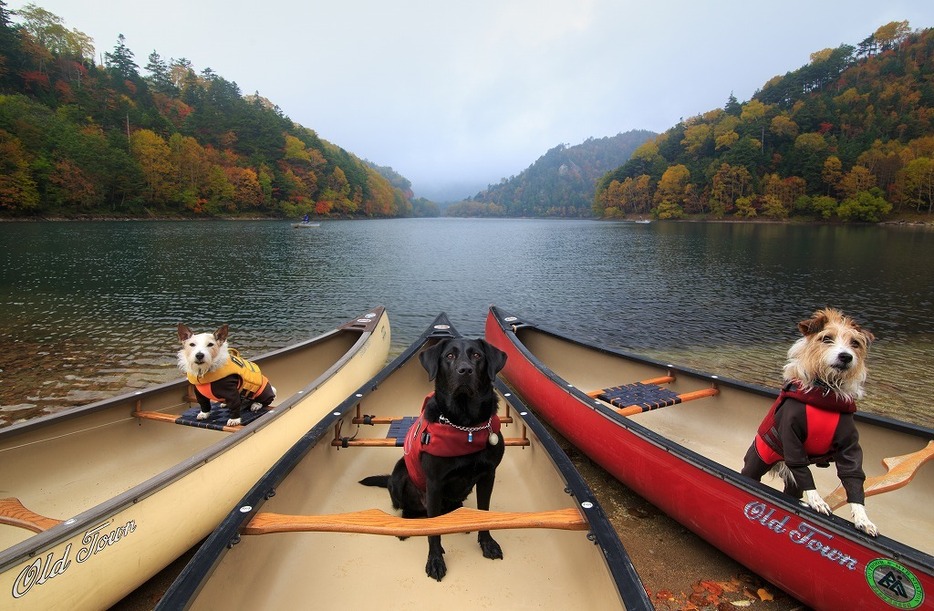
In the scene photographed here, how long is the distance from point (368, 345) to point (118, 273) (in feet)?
75.2

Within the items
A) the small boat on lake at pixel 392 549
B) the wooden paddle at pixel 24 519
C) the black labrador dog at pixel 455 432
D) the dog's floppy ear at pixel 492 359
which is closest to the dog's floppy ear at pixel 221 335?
the small boat on lake at pixel 392 549

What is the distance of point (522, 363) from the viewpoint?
824 cm

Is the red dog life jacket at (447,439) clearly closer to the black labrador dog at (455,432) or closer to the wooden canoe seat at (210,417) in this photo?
the black labrador dog at (455,432)

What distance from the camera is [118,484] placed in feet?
16.3

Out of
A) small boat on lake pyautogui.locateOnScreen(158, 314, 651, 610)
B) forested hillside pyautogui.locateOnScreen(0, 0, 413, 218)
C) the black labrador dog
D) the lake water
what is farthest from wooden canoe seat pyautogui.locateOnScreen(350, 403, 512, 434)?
forested hillside pyautogui.locateOnScreen(0, 0, 413, 218)

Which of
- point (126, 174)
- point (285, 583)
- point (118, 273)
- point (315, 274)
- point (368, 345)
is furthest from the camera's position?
point (126, 174)

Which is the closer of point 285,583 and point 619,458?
point 285,583

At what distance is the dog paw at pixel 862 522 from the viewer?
301cm

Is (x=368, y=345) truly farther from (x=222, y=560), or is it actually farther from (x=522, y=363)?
(x=222, y=560)

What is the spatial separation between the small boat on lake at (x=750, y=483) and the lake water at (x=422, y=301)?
18.0 feet

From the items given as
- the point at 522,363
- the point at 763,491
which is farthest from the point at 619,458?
the point at 522,363

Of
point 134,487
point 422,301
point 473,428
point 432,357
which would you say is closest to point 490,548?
point 473,428

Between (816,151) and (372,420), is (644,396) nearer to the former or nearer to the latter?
(372,420)

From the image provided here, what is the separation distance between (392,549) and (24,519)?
2.85 m
